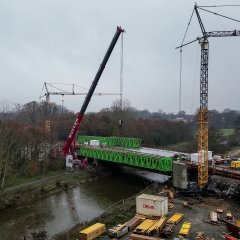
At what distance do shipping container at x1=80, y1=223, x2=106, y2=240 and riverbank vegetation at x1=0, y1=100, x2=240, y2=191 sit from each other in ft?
57.5

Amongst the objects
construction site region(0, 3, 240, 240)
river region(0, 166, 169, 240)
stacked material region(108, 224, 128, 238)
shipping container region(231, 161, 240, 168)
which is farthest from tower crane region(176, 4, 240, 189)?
stacked material region(108, 224, 128, 238)

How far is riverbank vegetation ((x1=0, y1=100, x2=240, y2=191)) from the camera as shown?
52188mm

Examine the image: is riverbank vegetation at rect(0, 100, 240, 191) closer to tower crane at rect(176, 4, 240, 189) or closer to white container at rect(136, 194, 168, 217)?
white container at rect(136, 194, 168, 217)

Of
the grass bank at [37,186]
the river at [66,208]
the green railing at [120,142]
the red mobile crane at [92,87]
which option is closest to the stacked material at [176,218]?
the river at [66,208]

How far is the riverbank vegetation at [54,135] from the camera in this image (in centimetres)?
5219

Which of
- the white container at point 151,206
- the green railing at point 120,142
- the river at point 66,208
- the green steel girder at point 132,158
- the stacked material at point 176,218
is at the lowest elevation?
the river at point 66,208

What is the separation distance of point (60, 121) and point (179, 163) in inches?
1961

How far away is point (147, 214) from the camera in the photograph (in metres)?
31.1

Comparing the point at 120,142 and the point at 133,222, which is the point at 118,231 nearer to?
the point at 133,222

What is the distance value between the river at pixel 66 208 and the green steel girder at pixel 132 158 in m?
3.48

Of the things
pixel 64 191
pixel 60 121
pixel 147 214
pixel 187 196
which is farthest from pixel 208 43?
pixel 60 121

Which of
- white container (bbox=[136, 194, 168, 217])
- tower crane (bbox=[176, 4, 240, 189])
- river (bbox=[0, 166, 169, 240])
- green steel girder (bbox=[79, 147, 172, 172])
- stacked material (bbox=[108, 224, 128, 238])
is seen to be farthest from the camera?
green steel girder (bbox=[79, 147, 172, 172])

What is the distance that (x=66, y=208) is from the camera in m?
39.9

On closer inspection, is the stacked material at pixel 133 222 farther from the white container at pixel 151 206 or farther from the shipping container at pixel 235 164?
the shipping container at pixel 235 164
